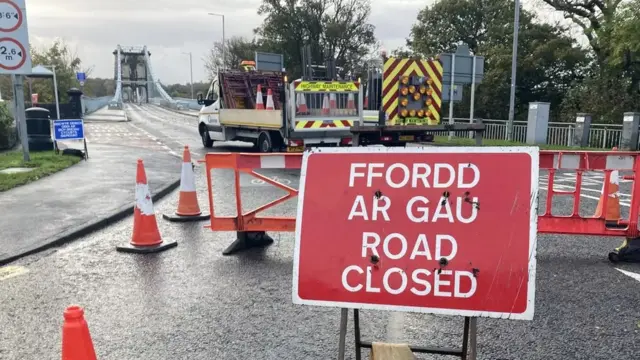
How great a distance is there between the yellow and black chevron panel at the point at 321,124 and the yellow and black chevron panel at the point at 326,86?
2.58 ft

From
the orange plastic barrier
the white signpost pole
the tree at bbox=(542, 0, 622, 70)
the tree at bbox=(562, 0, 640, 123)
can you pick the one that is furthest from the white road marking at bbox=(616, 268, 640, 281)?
the tree at bbox=(542, 0, 622, 70)

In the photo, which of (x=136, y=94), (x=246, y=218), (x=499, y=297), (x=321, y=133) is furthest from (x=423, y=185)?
(x=136, y=94)

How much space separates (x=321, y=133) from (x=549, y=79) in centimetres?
2090

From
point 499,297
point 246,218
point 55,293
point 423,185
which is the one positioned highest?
point 423,185

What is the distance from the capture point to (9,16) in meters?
10.5

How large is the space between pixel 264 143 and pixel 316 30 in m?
33.1

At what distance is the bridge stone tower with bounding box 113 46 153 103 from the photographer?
118 metres

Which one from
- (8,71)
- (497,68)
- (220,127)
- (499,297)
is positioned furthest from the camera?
(497,68)

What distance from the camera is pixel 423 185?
2.41 m

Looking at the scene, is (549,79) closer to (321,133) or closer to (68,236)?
(321,133)

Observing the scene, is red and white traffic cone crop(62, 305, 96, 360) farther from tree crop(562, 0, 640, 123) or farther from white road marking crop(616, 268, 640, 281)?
tree crop(562, 0, 640, 123)

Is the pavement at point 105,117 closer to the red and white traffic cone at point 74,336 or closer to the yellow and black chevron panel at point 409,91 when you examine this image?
the yellow and black chevron panel at point 409,91

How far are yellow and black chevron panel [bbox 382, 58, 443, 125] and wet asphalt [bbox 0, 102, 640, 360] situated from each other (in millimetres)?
6268

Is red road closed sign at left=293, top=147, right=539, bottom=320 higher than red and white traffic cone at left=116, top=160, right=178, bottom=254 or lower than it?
higher
